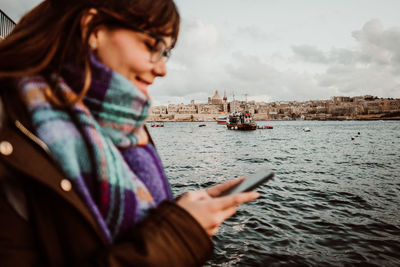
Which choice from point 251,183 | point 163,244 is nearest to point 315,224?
point 251,183

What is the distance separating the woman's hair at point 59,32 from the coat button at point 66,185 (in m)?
0.32

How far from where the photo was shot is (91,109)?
0.98 meters

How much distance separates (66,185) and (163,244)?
15.5 inches

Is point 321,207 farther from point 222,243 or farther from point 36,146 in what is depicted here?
point 36,146

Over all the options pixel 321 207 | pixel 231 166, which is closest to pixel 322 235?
pixel 321 207

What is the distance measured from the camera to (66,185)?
0.81m

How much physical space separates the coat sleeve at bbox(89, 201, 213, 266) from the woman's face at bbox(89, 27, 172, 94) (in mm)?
594

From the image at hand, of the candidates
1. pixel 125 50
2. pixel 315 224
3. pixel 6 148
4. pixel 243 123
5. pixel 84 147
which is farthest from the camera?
pixel 243 123

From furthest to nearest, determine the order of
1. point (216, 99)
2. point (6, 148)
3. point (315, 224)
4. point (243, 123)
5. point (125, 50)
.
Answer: point (216, 99) < point (243, 123) < point (315, 224) < point (125, 50) < point (6, 148)

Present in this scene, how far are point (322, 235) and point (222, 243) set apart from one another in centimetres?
312

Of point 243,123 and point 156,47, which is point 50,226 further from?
point 243,123

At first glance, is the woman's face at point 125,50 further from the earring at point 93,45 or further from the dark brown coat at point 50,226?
the dark brown coat at point 50,226

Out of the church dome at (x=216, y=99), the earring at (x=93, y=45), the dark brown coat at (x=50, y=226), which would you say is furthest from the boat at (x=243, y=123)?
the church dome at (x=216, y=99)

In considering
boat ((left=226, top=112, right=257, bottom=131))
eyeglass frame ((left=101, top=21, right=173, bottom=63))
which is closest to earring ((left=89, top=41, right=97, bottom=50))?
eyeglass frame ((left=101, top=21, right=173, bottom=63))
